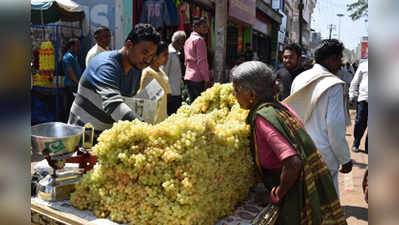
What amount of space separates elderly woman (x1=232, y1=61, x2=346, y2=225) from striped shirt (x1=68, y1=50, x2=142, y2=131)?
84 centimetres

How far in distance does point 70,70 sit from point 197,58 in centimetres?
238

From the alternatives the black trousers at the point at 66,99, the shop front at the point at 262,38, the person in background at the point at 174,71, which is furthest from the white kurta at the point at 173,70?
the shop front at the point at 262,38

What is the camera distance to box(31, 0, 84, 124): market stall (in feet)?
21.3

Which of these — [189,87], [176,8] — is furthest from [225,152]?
[176,8]

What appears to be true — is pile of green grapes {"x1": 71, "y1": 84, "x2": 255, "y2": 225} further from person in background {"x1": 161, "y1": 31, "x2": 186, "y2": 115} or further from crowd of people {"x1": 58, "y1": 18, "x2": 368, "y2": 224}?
person in background {"x1": 161, "y1": 31, "x2": 186, "y2": 115}

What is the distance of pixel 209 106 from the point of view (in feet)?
8.14

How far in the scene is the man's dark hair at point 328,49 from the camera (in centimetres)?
272

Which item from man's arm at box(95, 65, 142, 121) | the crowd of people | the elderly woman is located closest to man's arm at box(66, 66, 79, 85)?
the crowd of people

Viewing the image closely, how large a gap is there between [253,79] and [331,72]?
4.48ft

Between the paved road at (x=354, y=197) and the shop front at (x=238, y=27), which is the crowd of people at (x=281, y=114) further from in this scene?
the shop front at (x=238, y=27)

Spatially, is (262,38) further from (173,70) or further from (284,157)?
(284,157)

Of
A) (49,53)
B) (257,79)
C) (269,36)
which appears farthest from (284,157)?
(269,36)

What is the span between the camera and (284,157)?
5.12 feet

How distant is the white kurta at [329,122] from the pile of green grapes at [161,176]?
4.30 feet
